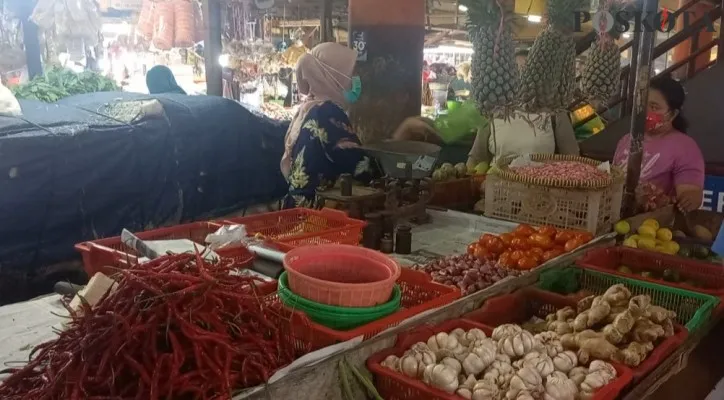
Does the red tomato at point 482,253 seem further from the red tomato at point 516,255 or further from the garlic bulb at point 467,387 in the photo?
the garlic bulb at point 467,387

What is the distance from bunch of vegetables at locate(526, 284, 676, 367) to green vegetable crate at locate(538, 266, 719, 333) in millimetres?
206

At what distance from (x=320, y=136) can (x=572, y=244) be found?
183cm

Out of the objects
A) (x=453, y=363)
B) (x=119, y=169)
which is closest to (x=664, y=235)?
(x=453, y=363)

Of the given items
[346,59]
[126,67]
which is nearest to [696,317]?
[346,59]

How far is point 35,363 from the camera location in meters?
1.52

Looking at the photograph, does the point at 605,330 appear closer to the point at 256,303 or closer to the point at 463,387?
the point at 463,387

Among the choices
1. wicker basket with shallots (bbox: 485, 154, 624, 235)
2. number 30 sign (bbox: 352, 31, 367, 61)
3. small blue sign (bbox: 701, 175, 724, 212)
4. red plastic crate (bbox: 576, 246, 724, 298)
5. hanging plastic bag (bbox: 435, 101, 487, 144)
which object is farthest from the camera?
hanging plastic bag (bbox: 435, 101, 487, 144)

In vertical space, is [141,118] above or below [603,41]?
below

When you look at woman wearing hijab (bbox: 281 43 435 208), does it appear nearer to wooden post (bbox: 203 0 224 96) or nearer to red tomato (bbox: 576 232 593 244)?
red tomato (bbox: 576 232 593 244)

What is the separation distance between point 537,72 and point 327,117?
147 centimetres

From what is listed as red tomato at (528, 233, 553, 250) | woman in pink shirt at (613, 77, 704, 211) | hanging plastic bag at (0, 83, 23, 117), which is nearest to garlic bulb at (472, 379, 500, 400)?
red tomato at (528, 233, 553, 250)

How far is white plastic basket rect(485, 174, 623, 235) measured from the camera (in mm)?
3127

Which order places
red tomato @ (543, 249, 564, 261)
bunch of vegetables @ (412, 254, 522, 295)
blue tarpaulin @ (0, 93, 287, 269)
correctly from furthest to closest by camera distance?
1. blue tarpaulin @ (0, 93, 287, 269)
2. red tomato @ (543, 249, 564, 261)
3. bunch of vegetables @ (412, 254, 522, 295)

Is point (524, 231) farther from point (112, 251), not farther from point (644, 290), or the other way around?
point (112, 251)
